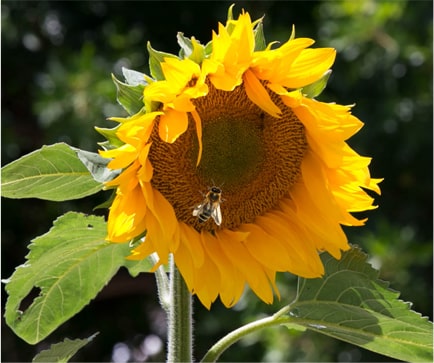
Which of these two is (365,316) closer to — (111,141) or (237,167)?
(237,167)

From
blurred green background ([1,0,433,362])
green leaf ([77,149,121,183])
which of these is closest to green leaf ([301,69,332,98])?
green leaf ([77,149,121,183])

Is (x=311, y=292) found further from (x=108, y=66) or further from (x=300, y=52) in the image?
(x=108, y=66)

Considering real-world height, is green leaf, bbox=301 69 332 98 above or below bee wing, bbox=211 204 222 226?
above

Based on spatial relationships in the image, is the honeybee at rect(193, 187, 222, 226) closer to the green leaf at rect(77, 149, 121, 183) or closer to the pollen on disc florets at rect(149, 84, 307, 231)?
the pollen on disc florets at rect(149, 84, 307, 231)

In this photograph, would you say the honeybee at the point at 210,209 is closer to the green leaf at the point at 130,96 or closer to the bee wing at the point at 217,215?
the bee wing at the point at 217,215

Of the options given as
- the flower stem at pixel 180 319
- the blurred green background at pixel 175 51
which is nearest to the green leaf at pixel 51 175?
the flower stem at pixel 180 319

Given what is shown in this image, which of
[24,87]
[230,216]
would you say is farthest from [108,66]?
[230,216]
